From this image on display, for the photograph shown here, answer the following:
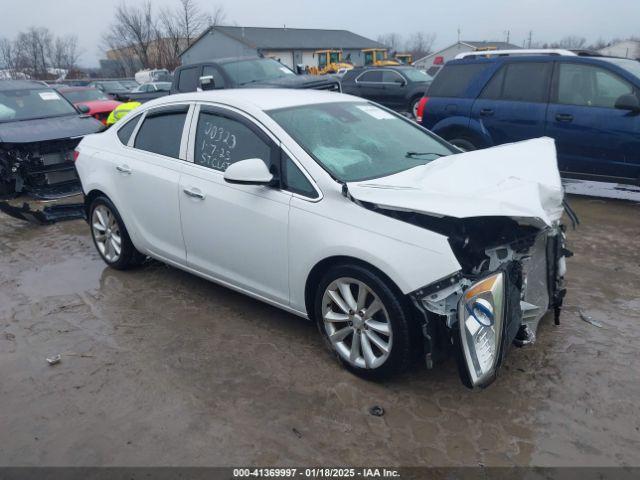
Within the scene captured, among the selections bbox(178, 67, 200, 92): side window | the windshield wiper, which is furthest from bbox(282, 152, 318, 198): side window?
bbox(178, 67, 200, 92): side window

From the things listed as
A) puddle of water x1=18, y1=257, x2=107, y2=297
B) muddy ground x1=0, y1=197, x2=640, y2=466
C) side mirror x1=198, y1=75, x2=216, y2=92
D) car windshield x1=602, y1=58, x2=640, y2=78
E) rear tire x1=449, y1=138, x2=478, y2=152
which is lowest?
puddle of water x1=18, y1=257, x2=107, y2=297

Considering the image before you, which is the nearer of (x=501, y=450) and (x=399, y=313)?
(x=501, y=450)

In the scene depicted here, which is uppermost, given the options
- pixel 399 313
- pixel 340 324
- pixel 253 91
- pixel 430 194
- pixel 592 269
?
pixel 253 91

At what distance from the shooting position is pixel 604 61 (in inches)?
259

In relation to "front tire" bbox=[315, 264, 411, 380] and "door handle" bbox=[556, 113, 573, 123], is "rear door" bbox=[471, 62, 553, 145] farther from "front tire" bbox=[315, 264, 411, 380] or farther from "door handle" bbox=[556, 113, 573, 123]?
"front tire" bbox=[315, 264, 411, 380]

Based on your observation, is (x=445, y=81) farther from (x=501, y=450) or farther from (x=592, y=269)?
(x=501, y=450)

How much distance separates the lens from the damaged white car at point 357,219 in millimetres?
2869

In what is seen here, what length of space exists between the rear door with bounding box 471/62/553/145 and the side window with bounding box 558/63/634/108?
200mm

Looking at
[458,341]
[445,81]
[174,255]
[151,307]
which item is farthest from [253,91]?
[445,81]

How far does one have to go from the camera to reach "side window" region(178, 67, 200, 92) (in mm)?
10836

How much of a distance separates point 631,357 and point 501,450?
1.34m

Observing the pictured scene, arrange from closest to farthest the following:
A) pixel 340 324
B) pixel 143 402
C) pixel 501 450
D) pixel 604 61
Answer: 1. pixel 501 450
2. pixel 143 402
3. pixel 340 324
4. pixel 604 61

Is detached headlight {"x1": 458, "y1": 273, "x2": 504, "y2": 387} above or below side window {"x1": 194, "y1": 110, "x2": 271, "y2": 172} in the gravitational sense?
below

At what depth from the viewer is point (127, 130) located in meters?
4.84
